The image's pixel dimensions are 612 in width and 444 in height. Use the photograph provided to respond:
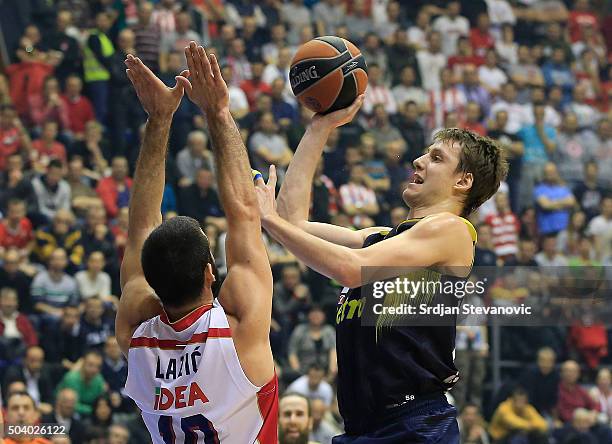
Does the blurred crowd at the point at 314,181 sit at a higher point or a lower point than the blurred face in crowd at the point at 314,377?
higher

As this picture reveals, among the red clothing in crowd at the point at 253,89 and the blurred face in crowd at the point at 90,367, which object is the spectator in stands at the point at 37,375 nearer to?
the blurred face in crowd at the point at 90,367

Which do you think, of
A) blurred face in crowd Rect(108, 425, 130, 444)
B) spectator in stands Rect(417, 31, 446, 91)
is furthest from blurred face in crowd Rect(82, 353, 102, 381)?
spectator in stands Rect(417, 31, 446, 91)

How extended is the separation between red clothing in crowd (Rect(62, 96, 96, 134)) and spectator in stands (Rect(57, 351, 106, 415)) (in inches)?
155

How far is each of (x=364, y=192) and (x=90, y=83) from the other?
376cm

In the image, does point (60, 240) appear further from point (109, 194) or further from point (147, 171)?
point (147, 171)

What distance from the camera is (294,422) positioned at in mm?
8500

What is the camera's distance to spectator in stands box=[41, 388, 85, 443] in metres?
10.4

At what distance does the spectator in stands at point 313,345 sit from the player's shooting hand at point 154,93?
767 cm

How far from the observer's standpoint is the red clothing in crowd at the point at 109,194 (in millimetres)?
13039

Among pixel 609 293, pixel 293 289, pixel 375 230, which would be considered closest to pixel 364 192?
pixel 293 289

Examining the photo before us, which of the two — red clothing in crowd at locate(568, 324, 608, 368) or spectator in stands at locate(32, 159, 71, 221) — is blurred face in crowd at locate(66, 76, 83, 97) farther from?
red clothing in crowd at locate(568, 324, 608, 368)

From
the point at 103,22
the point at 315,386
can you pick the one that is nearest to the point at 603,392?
the point at 315,386

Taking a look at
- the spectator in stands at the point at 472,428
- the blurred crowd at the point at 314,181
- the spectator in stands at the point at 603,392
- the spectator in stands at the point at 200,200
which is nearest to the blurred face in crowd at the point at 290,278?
the blurred crowd at the point at 314,181

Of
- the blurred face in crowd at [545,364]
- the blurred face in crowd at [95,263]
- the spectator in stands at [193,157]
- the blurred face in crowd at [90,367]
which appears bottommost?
the blurred face in crowd at [545,364]
